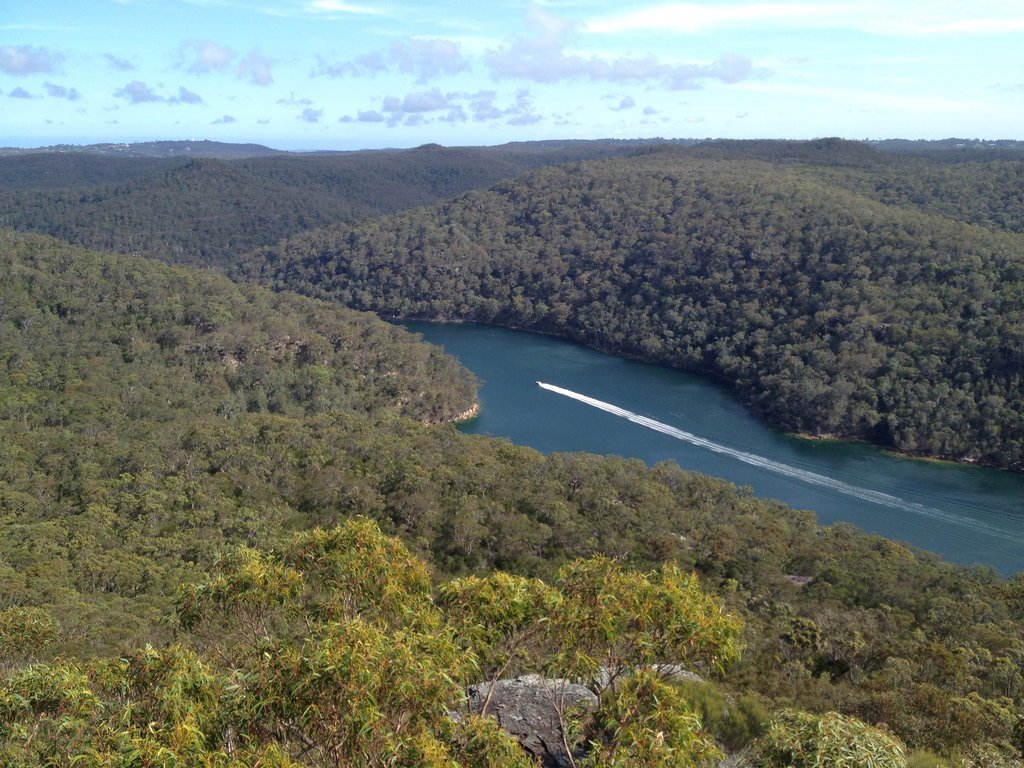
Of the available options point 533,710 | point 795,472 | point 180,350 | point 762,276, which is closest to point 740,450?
point 795,472

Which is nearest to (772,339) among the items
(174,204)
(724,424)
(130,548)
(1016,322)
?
(724,424)

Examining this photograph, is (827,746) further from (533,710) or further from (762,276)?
(762,276)

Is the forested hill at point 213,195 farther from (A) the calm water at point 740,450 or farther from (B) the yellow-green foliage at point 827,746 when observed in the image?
(B) the yellow-green foliage at point 827,746

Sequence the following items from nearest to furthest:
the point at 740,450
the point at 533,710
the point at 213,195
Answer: the point at 533,710
the point at 740,450
the point at 213,195

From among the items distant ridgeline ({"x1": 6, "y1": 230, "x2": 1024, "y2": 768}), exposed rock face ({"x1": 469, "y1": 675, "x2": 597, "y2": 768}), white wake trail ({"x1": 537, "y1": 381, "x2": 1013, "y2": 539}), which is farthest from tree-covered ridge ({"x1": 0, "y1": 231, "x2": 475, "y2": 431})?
exposed rock face ({"x1": 469, "y1": 675, "x2": 597, "y2": 768})

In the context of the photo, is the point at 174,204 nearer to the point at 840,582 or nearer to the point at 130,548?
the point at 130,548

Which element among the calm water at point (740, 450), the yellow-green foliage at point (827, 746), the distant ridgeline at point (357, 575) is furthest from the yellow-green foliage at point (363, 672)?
the calm water at point (740, 450)

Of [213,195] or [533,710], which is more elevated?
[213,195]
